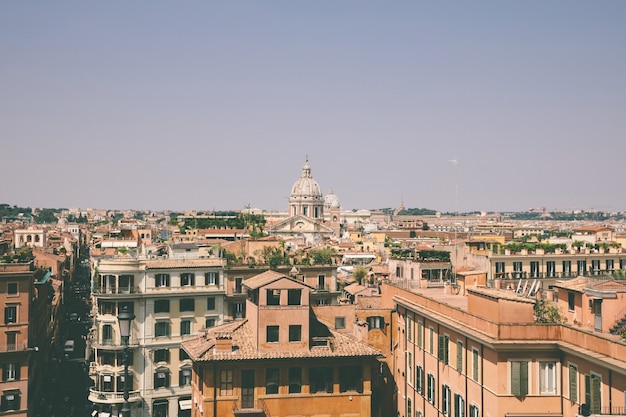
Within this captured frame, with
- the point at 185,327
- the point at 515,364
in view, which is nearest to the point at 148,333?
the point at 185,327

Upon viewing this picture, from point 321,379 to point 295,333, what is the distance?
2.43m

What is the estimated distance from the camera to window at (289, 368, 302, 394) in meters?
35.0

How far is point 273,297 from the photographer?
117 ft

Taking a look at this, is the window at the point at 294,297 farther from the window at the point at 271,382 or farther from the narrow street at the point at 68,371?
the narrow street at the point at 68,371

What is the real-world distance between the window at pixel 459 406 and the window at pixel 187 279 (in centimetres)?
2487

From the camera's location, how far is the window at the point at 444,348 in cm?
3216

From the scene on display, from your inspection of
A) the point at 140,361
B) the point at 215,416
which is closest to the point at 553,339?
the point at 215,416

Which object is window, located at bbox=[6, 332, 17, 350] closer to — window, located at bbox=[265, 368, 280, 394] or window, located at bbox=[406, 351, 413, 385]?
window, located at bbox=[265, 368, 280, 394]

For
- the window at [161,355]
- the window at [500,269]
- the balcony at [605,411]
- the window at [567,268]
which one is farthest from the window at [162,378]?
the balcony at [605,411]

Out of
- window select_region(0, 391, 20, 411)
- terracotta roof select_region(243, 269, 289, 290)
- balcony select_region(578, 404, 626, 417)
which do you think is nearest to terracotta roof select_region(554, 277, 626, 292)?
balcony select_region(578, 404, 626, 417)

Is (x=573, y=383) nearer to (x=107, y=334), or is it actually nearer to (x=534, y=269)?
(x=534, y=269)

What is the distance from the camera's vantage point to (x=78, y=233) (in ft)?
617

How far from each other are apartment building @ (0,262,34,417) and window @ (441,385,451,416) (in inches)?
1100

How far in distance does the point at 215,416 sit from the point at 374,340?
415 inches
